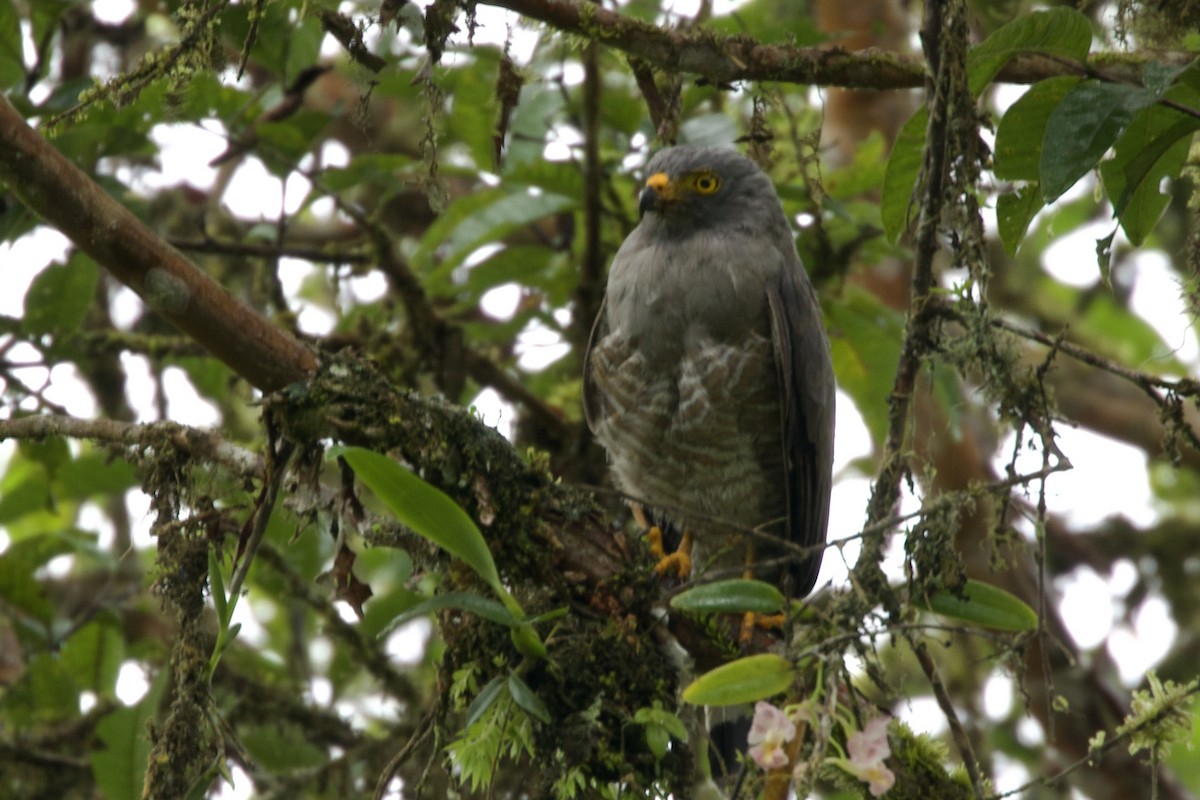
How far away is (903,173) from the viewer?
3.20 m

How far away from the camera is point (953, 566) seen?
2.69 meters

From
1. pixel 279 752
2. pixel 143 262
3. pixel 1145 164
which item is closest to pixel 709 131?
pixel 1145 164

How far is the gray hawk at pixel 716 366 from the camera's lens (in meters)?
4.30

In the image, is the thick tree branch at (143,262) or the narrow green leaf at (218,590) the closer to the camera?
the narrow green leaf at (218,590)

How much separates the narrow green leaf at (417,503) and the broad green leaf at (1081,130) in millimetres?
1437

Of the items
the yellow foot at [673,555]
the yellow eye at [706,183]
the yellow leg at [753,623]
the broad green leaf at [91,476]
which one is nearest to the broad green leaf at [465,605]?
the yellow leg at [753,623]

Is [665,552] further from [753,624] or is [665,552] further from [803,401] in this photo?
[753,624]

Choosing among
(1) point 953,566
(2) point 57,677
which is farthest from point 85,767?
(1) point 953,566

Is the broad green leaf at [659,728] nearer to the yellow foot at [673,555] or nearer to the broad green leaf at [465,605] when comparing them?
the broad green leaf at [465,605]

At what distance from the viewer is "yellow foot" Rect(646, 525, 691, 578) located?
4137 mm

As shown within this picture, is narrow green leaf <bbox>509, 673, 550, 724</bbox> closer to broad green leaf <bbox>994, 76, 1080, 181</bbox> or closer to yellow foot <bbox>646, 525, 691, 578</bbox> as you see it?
yellow foot <bbox>646, 525, 691, 578</bbox>

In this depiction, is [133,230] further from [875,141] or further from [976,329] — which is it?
[875,141]

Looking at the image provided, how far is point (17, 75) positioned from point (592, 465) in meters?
2.65

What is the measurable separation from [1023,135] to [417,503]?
1746 millimetres
